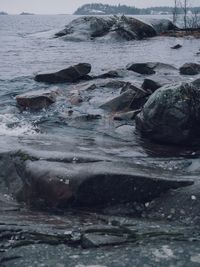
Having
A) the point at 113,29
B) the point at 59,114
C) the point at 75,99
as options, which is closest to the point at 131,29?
the point at 113,29

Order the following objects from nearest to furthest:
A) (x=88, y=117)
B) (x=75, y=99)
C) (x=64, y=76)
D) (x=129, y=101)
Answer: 1. (x=88, y=117)
2. (x=129, y=101)
3. (x=75, y=99)
4. (x=64, y=76)

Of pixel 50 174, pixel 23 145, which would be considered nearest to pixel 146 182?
pixel 50 174

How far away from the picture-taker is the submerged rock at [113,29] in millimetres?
40812

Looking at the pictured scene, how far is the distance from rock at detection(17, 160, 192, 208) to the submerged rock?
114ft

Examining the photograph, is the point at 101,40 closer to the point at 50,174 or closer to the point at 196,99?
the point at 196,99

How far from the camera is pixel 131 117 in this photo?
38.0 ft

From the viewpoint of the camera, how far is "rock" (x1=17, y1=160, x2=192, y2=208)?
6332 mm

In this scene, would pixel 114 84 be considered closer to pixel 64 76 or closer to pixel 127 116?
pixel 64 76

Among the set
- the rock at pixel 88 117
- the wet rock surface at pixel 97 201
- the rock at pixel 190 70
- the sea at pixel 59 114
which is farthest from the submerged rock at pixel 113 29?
the wet rock surface at pixel 97 201

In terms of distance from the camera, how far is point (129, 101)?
12.5 meters

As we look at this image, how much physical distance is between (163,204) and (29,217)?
5.81 feet

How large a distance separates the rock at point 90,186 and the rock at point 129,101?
19.3 feet

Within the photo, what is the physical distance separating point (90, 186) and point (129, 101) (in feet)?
21.1

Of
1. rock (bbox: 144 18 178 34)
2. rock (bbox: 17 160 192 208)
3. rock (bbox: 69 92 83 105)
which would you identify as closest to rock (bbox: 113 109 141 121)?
rock (bbox: 69 92 83 105)
